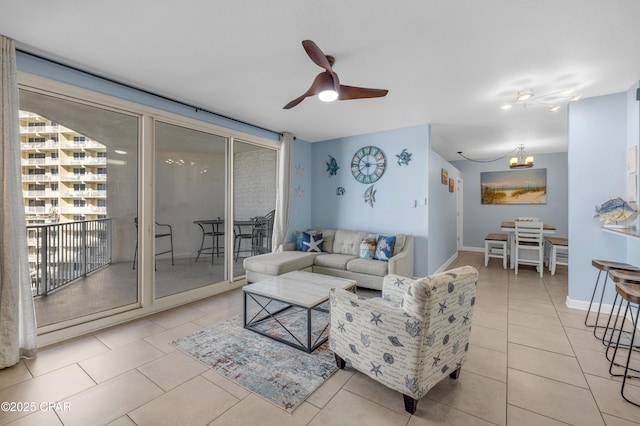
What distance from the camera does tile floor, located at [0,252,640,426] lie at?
163 centimetres

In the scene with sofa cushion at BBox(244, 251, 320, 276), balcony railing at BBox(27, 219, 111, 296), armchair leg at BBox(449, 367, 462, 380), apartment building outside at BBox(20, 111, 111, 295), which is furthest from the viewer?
Result: sofa cushion at BBox(244, 251, 320, 276)

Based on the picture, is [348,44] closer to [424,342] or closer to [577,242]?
[424,342]

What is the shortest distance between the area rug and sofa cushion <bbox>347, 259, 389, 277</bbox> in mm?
1376

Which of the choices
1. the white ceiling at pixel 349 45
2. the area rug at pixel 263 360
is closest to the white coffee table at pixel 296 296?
the area rug at pixel 263 360

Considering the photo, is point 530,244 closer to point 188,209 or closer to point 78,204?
point 188,209

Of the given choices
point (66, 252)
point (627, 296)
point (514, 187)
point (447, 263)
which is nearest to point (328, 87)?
point (627, 296)

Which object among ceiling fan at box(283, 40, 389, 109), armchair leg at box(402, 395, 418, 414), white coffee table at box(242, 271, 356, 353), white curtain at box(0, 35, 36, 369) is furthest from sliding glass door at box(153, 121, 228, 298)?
armchair leg at box(402, 395, 418, 414)

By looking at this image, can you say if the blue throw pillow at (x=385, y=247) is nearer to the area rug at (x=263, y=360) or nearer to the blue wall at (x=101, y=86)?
the area rug at (x=263, y=360)

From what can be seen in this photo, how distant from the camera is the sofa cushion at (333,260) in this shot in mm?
4133

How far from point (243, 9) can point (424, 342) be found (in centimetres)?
239

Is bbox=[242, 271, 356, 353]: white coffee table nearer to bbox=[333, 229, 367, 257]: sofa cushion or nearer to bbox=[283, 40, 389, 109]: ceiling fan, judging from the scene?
bbox=[333, 229, 367, 257]: sofa cushion

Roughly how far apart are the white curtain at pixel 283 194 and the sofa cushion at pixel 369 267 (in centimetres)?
140

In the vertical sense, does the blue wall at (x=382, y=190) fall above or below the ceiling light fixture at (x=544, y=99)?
below

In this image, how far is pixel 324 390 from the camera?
1.88 metres
